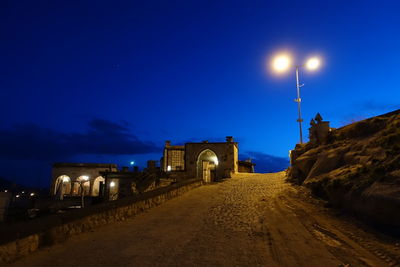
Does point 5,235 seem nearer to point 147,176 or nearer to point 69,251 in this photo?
point 69,251

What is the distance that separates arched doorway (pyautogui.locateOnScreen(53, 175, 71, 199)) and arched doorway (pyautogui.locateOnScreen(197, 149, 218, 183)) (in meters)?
22.2

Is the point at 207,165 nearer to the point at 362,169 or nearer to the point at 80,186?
the point at 80,186

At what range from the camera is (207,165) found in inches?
1261

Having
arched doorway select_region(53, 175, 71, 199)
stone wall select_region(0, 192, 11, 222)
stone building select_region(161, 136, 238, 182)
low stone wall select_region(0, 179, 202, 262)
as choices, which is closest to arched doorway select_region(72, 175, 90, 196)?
arched doorway select_region(53, 175, 71, 199)

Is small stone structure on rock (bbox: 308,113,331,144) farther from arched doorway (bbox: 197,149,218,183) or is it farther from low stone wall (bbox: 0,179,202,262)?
arched doorway (bbox: 197,149,218,183)

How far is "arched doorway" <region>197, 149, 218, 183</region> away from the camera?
30442mm

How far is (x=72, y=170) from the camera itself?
122ft

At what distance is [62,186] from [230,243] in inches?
1529

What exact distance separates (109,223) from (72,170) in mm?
34283

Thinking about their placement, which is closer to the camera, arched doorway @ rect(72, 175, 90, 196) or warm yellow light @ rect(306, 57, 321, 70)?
warm yellow light @ rect(306, 57, 321, 70)

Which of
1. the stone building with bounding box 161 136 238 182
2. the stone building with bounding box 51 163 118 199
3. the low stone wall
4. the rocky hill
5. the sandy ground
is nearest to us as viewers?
the low stone wall

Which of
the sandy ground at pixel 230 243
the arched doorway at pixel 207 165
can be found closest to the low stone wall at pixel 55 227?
the sandy ground at pixel 230 243

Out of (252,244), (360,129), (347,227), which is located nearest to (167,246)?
(252,244)

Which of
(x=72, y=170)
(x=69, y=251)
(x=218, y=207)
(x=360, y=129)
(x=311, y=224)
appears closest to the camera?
(x=69, y=251)
